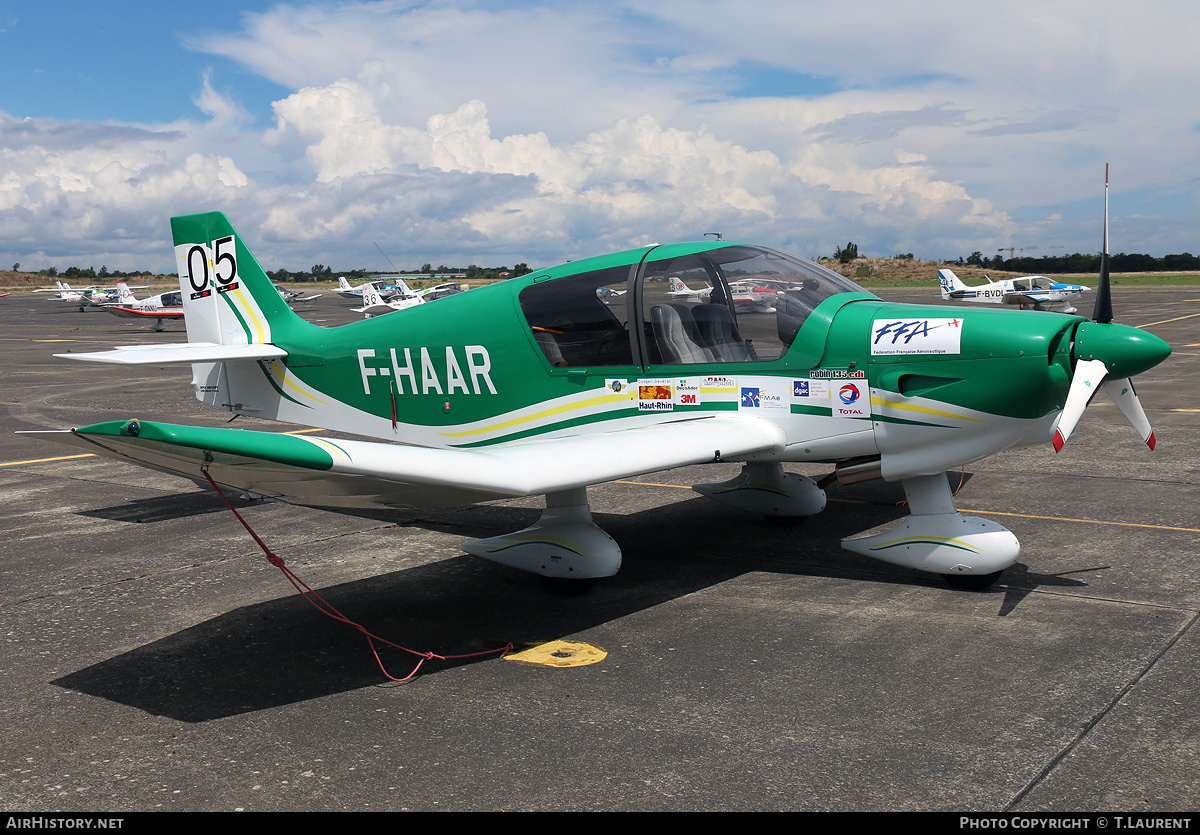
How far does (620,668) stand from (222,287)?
242 inches

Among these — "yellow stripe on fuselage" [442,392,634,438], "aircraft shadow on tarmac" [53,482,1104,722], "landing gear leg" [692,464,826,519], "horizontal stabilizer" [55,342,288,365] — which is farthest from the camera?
"horizontal stabilizer" [55,342,288,365]

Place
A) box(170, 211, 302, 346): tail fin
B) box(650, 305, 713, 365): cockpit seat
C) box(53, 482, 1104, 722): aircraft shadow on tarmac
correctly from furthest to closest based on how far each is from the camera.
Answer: box(170, 211, 302, 346): tail fin
box(650, 305, 713, 365): cockpit seat
box(53, 482, 1104, 722): aircraft shadow on tarmac

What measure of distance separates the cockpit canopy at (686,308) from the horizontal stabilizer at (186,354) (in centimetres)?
306

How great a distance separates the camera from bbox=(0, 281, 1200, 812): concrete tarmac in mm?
3611

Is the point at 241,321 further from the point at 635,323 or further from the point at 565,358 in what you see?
the point at 635,323

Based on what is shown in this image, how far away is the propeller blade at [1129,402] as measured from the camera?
5.81 metres

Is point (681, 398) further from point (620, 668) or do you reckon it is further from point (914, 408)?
point (620, 668)

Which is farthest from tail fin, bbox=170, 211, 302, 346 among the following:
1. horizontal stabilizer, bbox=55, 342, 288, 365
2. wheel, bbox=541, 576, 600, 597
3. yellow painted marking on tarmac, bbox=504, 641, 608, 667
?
yellow painted marking on tarmac, bbox=504, 641, 608, 667

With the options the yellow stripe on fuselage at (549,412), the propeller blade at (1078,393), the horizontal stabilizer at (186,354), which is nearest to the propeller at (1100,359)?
the propeller blade at (1078,393)

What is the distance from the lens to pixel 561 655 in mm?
5047

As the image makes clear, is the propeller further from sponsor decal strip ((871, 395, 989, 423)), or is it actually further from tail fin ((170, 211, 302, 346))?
tail fin ((170, 211, 302, 346))

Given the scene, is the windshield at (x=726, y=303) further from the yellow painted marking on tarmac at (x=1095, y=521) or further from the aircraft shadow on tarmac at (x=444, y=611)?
the yellow painted marking on tarmac at (x=1095, y=521)

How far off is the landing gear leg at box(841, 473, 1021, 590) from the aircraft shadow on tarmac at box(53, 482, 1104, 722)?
0.68 ft
